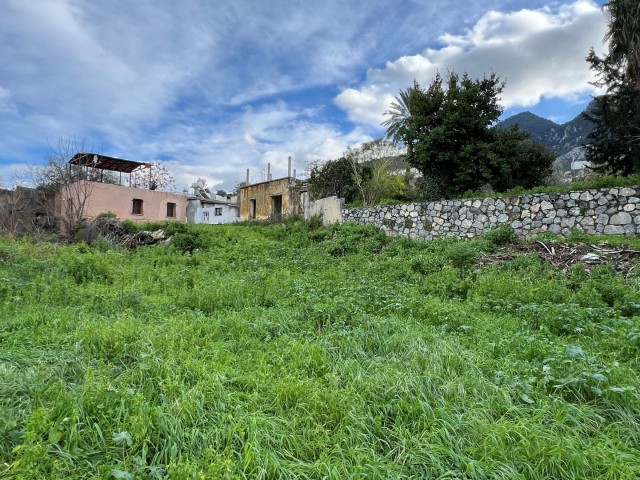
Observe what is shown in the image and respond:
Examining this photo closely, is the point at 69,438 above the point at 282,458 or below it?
above

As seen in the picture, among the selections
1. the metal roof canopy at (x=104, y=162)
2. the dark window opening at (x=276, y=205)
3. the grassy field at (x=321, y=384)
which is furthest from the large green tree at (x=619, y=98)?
the metal roof canopy at (x=104, y=162)

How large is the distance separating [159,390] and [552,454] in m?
2.45

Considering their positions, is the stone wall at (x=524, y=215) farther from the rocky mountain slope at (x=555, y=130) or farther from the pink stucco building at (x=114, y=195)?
the rocky mountain slope at (x=555, y=130)

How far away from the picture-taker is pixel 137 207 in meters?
23.5

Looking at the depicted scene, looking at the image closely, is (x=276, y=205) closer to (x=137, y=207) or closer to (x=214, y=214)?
(x=137, y=207)

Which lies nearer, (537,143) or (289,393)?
(289,393)

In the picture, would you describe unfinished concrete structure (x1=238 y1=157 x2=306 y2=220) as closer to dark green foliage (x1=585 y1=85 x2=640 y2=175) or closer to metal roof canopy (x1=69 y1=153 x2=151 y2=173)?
metal roof canopy (x1=69 y1=153 x2=151 y2=173)

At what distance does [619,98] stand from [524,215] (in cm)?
698

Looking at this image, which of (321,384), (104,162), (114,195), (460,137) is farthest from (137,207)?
(321,384)

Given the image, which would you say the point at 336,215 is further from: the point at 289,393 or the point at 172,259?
the point at 289,393

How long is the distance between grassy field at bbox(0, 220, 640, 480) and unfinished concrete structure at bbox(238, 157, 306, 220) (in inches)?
543

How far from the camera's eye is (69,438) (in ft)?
6.12

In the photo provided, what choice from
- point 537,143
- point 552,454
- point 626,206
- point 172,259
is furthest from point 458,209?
point 552,454

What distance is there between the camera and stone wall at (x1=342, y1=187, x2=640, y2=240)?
7906 millimetres
